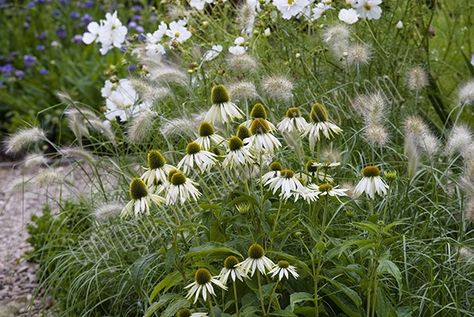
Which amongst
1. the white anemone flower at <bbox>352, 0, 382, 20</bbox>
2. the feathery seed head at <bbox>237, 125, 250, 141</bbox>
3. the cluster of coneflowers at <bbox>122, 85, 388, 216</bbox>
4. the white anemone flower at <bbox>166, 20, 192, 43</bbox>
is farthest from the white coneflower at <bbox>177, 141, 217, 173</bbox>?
the white anemone flower at <bbox>166, 20, 192, 43</bbox>

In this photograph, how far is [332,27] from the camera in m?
3.91

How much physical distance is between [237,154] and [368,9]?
5.16 feet

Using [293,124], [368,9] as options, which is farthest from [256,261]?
[368,9]

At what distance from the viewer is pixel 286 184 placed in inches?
111

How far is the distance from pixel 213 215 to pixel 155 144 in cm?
118

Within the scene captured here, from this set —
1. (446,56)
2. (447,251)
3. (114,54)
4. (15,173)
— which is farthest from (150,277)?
(114,54)

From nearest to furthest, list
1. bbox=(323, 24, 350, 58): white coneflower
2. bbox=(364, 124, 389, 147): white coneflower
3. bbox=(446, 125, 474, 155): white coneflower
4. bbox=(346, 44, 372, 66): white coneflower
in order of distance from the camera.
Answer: bbox=(364, 124, 389, 147): white coneflower
bbox=(446, 125, 474, 155): white coneflower
bbox=(346, 44, 372, 66): white coneflower
bbox=(323, 24, 350, 58): white coneflower

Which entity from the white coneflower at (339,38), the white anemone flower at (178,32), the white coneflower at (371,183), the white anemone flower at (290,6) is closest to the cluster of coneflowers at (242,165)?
the white coneflower at (371,183)

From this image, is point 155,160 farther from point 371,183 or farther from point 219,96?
point 371,183

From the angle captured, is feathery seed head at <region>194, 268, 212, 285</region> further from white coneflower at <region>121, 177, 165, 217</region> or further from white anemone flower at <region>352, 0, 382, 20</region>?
white anemone flower at <region>352, 0, 382, 20</region>

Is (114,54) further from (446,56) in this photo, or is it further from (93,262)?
(93,262)

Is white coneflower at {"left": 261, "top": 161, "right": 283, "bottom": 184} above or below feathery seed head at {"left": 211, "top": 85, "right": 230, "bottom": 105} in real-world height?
below

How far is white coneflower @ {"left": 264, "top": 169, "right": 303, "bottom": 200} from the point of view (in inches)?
110

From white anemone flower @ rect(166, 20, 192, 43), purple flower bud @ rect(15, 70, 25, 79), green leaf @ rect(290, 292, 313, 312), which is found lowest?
purple flower bud @ rect(15, 70, 25, 79)
